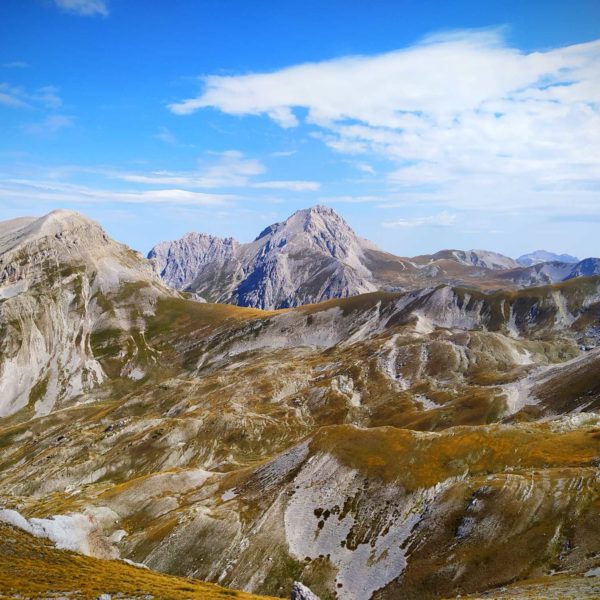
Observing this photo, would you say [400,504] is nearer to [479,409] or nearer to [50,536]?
[50,536]

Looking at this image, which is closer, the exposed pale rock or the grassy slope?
the grassy slope

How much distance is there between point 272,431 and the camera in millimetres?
168500

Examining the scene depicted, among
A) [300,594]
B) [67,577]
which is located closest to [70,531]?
[67,577]

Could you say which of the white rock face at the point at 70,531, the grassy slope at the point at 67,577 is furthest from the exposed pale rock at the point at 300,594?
the white rock face at the point at 70,531

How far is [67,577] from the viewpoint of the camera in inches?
1817

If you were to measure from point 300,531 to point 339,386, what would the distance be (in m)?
125

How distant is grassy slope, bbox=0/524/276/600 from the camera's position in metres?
41.2

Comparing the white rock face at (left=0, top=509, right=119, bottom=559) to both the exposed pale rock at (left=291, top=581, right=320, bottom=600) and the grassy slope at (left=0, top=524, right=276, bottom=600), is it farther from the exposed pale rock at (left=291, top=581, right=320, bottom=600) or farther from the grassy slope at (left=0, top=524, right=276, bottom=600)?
the exposed pale rock at (left=291, top=581, right=320, bottom=600)

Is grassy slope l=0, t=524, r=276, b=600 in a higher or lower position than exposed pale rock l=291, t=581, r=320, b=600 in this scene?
higher

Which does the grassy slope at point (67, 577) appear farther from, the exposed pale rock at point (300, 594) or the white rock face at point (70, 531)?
the exposed pale rock at point (300, 594)

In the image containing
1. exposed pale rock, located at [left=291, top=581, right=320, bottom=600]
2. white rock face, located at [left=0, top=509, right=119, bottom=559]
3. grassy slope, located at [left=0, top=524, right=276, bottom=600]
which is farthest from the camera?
white rock face, located at [left=0, top=509, right=119, bottom=559]

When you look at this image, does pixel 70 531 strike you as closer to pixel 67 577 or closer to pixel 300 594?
pixel 67 577

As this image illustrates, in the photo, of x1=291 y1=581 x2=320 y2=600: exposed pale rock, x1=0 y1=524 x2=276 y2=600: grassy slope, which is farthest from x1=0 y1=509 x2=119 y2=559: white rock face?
x1=291 y1=581 x2=320 y2=600: exposed pale rock

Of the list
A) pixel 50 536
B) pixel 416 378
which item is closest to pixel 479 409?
pixel 416 378
